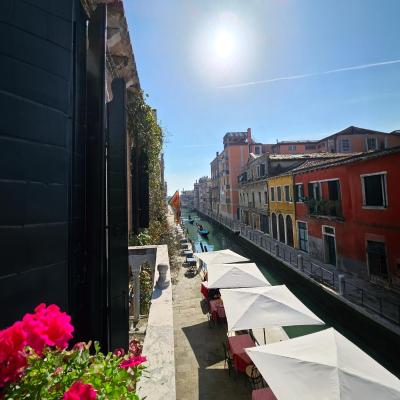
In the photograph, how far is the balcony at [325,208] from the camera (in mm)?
16730

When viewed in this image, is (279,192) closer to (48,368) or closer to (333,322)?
(333,322)

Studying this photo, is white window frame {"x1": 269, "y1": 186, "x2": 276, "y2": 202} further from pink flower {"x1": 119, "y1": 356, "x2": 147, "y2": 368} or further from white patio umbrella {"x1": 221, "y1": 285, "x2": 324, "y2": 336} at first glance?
pink flower {"x1": 119, "y1": 356, "x2": 147, "y2": 368}

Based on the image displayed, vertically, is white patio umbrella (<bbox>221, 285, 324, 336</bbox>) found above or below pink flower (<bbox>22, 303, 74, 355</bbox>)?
below

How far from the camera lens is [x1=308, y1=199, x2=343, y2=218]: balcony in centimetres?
1673

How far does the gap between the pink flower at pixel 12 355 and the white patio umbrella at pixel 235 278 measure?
32.4 feet

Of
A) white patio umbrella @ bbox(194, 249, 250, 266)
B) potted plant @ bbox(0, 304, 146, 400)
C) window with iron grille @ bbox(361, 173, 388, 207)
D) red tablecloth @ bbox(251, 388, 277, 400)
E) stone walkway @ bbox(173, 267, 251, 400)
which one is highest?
window with iron grille @ bbox(361, 173, 388, 207)

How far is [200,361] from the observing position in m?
8.17

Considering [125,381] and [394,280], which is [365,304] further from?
[125,381]

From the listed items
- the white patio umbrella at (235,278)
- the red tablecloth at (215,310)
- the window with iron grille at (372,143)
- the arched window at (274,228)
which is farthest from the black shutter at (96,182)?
the window with iron grille at (372,143)

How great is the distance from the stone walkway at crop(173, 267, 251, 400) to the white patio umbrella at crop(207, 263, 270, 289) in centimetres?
160

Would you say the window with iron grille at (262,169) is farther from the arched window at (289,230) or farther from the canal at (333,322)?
the canal at (333,322)

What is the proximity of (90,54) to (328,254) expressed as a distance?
776 inches

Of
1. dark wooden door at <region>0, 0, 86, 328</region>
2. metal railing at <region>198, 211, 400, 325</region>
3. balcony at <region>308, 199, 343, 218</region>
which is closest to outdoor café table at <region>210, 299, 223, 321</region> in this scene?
metal railing at <region>198, 211, 400, 325</region>

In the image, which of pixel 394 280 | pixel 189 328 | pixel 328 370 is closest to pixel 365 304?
pixel 394 280
